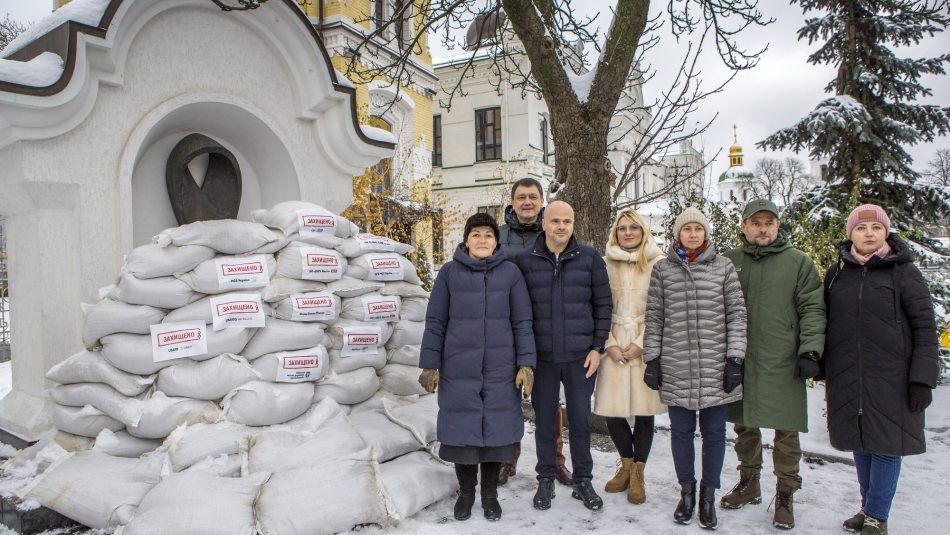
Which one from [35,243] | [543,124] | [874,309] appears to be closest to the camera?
[874,309]

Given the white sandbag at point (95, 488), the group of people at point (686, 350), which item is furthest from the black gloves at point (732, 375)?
the white sandbag at point (95, 488)

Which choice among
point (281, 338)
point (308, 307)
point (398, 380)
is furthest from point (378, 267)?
point (281, 338)

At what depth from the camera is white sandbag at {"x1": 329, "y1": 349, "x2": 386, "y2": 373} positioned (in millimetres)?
4328

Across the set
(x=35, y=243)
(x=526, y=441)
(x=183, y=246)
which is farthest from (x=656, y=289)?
(x=35, y=243)

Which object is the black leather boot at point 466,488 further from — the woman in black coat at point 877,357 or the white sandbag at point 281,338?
the woman in black coat at point 877,357

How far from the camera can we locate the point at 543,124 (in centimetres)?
2525

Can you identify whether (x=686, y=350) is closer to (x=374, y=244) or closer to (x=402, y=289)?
(x=402, y=289)

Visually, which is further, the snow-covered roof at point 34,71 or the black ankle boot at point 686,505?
the snow-covered roof at point 34,71

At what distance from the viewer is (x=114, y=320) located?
3.67 meters

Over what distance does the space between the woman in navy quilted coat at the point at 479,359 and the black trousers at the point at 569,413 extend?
0.22 metres

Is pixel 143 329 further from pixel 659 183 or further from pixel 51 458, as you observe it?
pixel 659 183

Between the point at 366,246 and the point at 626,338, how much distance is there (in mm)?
2097

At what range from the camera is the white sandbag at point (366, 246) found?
4.63 m

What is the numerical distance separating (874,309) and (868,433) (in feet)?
2.09
